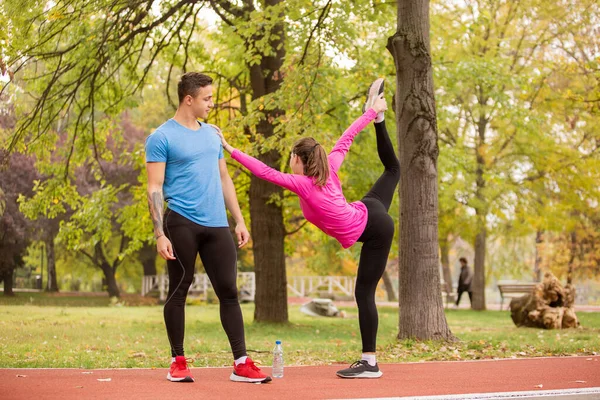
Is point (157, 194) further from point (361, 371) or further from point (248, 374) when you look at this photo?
point (361, 371)

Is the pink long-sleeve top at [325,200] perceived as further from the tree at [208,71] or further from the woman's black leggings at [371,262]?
the tree at [208,71]

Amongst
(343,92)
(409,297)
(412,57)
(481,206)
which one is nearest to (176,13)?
(343,92)

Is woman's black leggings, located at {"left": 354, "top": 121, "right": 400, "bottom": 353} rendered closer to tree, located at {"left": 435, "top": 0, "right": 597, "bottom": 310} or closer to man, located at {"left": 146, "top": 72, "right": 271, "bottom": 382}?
man, located at {"left": 146, "top": 72, "right": 271, "bottom": 382}

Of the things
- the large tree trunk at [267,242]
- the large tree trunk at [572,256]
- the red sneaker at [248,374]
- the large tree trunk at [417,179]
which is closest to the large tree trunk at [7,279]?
the large tree trunk at [267,242]

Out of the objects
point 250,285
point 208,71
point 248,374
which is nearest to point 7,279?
point 208,71

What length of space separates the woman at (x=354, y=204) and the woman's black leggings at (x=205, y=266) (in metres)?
0.70

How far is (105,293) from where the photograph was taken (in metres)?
38.1

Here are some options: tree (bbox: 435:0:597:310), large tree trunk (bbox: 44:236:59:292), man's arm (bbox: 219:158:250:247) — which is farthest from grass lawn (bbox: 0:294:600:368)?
tree (bbox: 435:0:597:310)

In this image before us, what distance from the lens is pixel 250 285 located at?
37.7 metres

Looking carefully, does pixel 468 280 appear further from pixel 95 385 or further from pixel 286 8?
pixel 95 385

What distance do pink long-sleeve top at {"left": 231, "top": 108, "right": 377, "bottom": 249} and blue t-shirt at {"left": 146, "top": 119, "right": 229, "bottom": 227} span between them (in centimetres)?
34

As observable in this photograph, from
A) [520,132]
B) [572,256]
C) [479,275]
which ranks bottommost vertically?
[479,275]

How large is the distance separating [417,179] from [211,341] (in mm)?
5424

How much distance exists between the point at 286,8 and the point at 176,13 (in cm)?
511
